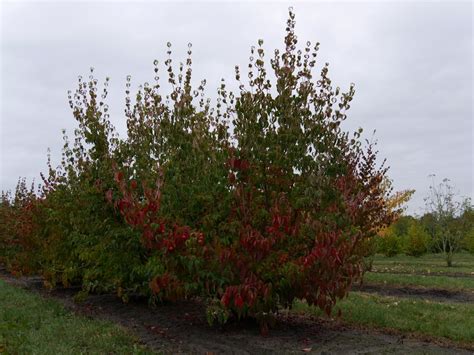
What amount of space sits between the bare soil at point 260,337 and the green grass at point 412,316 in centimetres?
47

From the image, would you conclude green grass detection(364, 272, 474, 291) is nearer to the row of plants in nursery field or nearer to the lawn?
the lawn

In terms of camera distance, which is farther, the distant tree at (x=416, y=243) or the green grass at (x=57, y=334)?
the distant tree at (x=416, y=243)

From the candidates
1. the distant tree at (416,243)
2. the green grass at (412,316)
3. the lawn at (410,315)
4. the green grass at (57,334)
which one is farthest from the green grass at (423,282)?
the distant tree at (416,243)

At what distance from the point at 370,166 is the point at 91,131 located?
736cm

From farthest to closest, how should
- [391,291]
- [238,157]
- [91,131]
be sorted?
[391,291]
[91,131]
[238,157]

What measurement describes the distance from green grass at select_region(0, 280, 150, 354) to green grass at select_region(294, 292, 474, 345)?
3334 mm

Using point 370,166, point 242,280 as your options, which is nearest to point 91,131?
point 242,280

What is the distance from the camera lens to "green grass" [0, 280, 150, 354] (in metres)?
6.13

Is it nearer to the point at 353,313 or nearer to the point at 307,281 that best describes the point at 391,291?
the point at 353,313

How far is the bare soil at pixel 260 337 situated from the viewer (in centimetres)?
586

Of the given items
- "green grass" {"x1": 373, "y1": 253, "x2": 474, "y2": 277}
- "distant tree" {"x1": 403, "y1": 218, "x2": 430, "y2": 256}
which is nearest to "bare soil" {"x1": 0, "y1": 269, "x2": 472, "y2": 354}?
"green grass" {"x1": 373, "y1": 253, "x2": 474, "y2": 277}

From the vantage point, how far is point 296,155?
654cm

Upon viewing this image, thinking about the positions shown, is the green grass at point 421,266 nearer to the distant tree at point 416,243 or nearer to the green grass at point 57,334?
the distant tree at point 416,243

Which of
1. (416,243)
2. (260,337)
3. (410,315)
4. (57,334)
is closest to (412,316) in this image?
(410,315)
